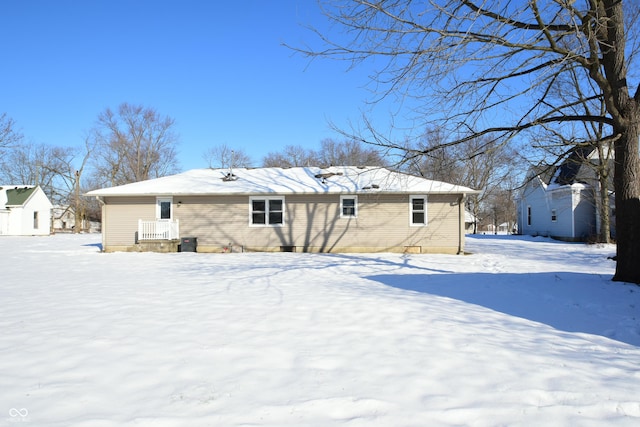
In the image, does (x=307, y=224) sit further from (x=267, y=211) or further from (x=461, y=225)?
(x=461, y=225)

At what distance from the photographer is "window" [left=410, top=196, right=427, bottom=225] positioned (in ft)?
52.7

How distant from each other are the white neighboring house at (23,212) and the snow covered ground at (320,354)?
3169cm

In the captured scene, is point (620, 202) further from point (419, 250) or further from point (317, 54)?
point (419, 250)

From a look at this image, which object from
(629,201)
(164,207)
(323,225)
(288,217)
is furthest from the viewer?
(164,207)

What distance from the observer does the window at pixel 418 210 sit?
633 inches

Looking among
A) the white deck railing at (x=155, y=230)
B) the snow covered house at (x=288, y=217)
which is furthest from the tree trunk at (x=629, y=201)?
the white deck railing at (x=155, y=230)

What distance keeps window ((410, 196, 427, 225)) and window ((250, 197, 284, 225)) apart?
212 inches

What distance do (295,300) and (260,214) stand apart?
34.1 feet

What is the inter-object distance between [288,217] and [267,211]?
0.92 m

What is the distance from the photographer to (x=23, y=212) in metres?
33.4

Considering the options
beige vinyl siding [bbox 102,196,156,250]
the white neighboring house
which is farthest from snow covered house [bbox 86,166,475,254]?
the white neighboring house

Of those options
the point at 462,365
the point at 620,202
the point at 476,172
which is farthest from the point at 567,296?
the point at 476,172

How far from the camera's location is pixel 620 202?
7.45m

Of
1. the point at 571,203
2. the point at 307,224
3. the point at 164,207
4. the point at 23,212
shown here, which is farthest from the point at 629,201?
the point at 23,212
